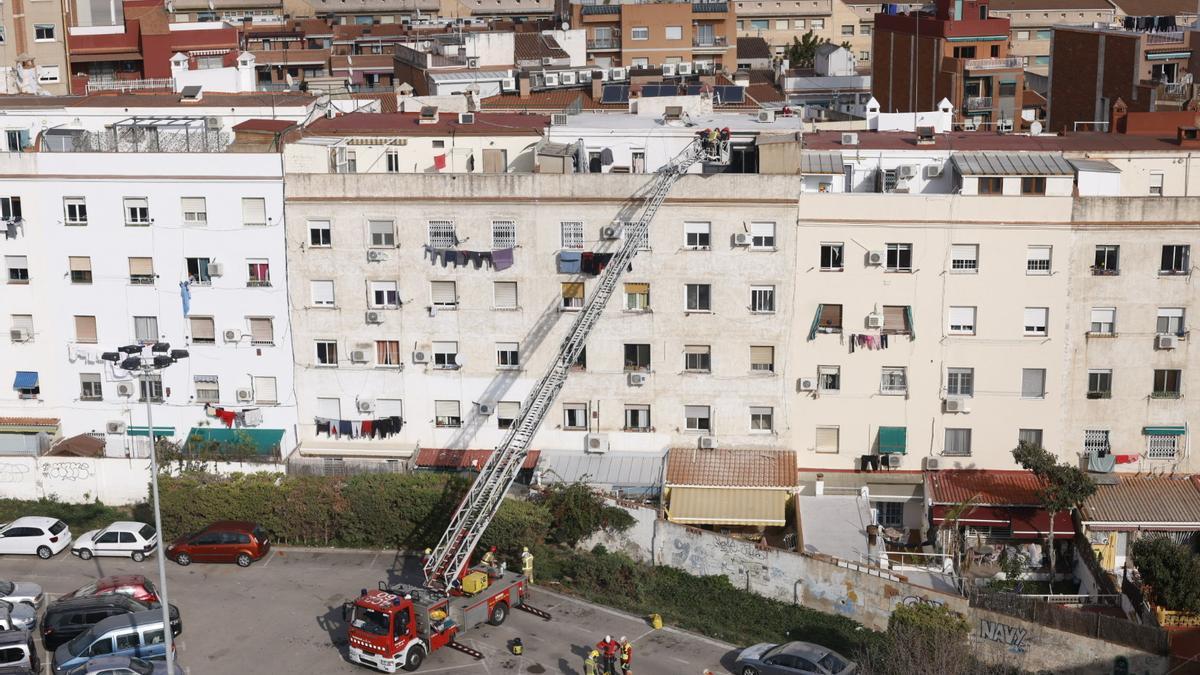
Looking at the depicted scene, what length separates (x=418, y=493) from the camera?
4375 centimetres

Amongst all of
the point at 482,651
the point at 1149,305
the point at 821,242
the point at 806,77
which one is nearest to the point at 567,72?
the point at 806,77

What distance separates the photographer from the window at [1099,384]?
44969 millimetres

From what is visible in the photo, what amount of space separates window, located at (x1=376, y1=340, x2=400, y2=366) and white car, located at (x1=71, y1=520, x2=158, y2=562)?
8830 millimetres

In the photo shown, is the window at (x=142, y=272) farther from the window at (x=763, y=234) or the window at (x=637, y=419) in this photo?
the window at (x=763, y=234)

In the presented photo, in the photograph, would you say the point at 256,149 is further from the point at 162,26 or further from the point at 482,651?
the point at 162,26

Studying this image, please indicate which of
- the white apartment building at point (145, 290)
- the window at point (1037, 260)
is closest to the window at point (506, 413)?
the white apartment building at point (145, 290)

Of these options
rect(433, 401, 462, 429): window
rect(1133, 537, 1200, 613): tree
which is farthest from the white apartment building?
rect(1133, 537, 1200, 613): tree

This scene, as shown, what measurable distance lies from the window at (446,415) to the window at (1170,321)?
71.6 feet

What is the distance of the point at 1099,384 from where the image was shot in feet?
148

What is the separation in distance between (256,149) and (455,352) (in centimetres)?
942

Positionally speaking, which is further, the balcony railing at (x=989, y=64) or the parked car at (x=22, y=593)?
the balcony railing at (x=989, y=64)

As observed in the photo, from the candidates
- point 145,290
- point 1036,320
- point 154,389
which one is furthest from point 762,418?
point 145,290

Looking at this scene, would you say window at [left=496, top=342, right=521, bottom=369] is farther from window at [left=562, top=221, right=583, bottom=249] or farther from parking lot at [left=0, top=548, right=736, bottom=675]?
parking lot at [left=0, top=548, right=736, bottom=675]

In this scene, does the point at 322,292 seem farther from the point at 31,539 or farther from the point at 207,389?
the point at 31,539
